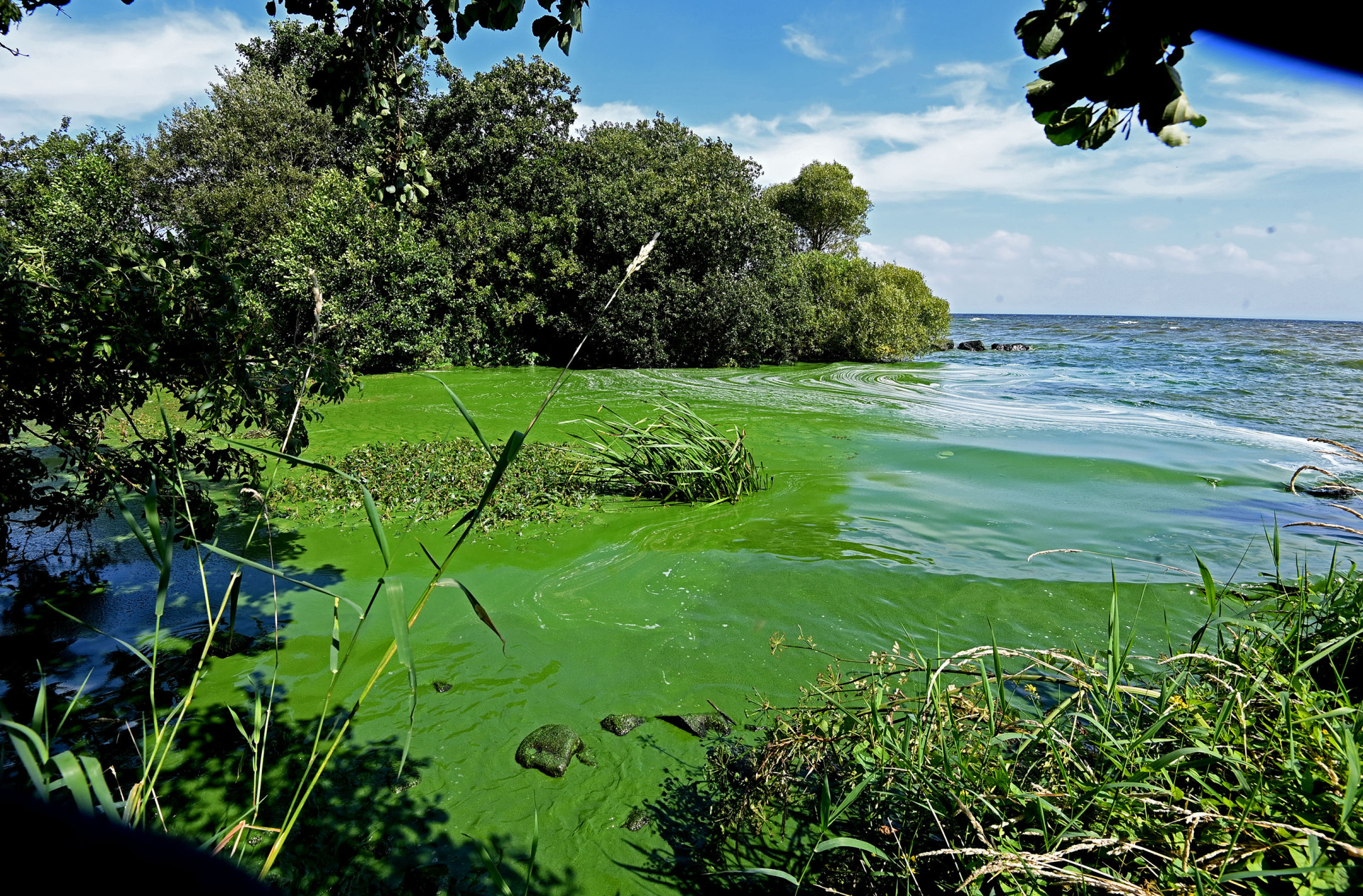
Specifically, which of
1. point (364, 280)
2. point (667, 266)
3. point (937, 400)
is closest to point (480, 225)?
point (364, 280)

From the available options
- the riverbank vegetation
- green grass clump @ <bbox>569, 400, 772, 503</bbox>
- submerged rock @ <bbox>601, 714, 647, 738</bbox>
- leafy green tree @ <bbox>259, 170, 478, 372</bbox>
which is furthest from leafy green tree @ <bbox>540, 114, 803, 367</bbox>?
submerged rock @ <bbox>601, 714, 647, 738</bbox>

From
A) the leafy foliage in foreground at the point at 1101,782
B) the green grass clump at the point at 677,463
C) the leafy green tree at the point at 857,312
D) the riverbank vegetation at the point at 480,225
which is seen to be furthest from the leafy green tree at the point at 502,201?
the leafy foliage in foreground at the point at 1101,782

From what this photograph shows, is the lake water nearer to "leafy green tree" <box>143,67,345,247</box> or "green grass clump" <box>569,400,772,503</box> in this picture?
"green grass clump" <box>569,400,772,503</box>

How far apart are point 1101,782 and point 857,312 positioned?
2334cm

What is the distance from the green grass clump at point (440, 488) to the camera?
686 centimetres

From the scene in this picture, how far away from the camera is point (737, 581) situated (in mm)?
5633

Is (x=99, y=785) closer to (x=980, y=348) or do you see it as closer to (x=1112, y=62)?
(x=1112, y=62)

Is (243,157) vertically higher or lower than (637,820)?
higher

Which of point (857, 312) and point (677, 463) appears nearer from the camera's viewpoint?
point (677, 463)

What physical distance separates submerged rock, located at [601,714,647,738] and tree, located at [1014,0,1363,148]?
3.15 meters

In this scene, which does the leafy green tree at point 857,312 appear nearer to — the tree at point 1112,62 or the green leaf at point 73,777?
the tree at point 1112,62

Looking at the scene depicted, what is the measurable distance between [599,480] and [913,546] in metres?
3.18

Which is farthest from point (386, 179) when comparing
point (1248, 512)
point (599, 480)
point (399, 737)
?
point (1248, 512)

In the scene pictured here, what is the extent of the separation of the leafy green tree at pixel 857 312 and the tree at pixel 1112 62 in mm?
22646
